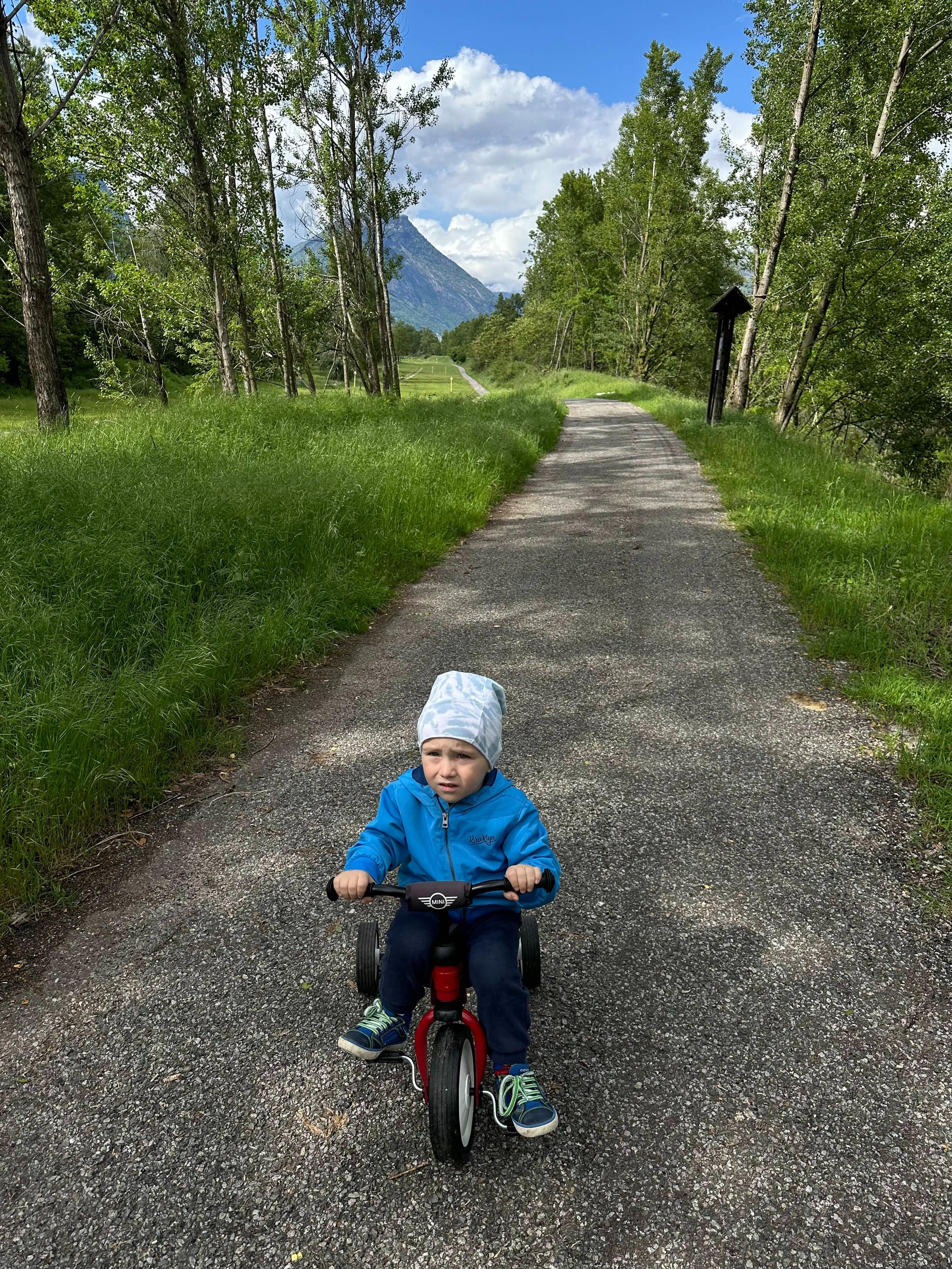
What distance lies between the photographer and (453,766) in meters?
2.05

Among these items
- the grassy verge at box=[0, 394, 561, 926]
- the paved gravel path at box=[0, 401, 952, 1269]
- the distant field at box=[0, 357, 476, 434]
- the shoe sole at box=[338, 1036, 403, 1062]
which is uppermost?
the distant field at box=[0, 357, 476, 434]

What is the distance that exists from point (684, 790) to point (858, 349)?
67.2 feet

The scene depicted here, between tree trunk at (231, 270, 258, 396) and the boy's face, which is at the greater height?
tree trunk at (231, 270, 258, 396)

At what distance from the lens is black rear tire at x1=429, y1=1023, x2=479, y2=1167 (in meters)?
1.76

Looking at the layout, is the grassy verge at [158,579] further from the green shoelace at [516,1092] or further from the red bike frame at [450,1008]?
the green shoelace at [516,1092]

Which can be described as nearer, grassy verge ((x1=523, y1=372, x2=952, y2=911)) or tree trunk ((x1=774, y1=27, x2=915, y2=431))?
grassy verge ((x1=523, y1=372, x2=952, y2=911))

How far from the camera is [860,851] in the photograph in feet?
10.1

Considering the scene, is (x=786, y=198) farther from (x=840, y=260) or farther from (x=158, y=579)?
(x=158, y=579)

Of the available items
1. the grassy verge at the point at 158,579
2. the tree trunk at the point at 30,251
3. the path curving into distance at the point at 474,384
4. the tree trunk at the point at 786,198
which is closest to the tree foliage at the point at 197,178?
the tree trunk at the point at 30,251

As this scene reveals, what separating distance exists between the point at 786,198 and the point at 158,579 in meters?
17.1

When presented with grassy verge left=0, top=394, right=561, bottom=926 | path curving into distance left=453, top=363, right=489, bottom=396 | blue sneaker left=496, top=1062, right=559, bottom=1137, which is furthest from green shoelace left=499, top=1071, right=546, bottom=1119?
path curving into distance left=453, top=363, right=489, bottom=396

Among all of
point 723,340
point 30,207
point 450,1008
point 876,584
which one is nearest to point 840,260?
point 723,340

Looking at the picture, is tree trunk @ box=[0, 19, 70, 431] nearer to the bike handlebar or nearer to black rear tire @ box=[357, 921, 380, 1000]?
black rear tire @ box=[357, 921, 380, 1000]

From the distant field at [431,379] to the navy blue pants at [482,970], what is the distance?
24.0 metres
